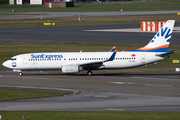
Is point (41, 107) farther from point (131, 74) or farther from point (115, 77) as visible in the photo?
point (131, 74)

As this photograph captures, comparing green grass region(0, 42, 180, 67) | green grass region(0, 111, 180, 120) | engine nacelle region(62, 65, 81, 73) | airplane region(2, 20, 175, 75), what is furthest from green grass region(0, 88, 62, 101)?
green grass region(0, 42, 180, 67)

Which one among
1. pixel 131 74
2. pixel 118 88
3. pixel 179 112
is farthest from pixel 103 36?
pixel 179 112

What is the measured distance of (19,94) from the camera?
39.2m

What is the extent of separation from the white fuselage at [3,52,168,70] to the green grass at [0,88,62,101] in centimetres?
1176

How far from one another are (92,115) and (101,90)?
13116 millimetres

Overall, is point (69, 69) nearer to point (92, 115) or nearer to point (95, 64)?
point (95, 64)

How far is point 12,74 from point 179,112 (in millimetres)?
33045

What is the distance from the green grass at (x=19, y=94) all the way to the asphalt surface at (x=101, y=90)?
1.78m

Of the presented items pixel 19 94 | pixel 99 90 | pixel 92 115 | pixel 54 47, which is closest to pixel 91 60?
pixel 99 90

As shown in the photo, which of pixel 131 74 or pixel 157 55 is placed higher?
pixel 157 55

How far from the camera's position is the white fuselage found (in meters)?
52.0

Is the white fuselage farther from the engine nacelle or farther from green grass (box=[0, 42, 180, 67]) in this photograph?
green grass (box=[0, 42, 180, 67])

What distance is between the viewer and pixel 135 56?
51969 mm

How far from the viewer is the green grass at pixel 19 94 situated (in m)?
37.6
